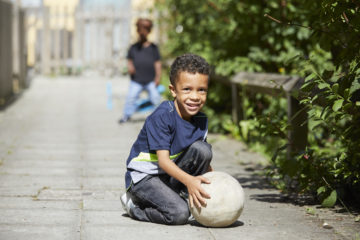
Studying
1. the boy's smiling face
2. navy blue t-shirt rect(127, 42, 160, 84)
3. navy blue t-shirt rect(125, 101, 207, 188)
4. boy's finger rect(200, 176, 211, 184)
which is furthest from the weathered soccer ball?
navy blue t-shirt rect(127, 42, 160, 84)

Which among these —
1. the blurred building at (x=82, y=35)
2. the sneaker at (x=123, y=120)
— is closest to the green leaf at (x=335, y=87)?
the sneaker at (x=123, y=120)

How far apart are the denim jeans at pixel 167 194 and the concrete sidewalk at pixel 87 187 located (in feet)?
0.25

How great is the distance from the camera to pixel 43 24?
22281 millimetres

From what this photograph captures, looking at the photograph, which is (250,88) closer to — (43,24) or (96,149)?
(96,149)

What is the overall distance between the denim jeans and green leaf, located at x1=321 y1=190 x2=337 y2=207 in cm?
93

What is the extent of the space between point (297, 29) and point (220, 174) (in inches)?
161

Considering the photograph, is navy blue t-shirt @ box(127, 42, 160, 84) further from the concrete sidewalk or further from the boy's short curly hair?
the boy's short curly hair

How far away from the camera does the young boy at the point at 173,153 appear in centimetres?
441

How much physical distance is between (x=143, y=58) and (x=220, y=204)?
673 cm

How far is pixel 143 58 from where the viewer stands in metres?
10.7

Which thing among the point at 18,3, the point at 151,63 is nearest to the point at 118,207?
the point at 151,63

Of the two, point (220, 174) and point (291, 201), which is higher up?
point (220, 174)

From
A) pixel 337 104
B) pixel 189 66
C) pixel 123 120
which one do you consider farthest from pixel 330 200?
pixel 123 120

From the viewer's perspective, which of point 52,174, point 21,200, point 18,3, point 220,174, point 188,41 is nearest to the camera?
point 220,174
